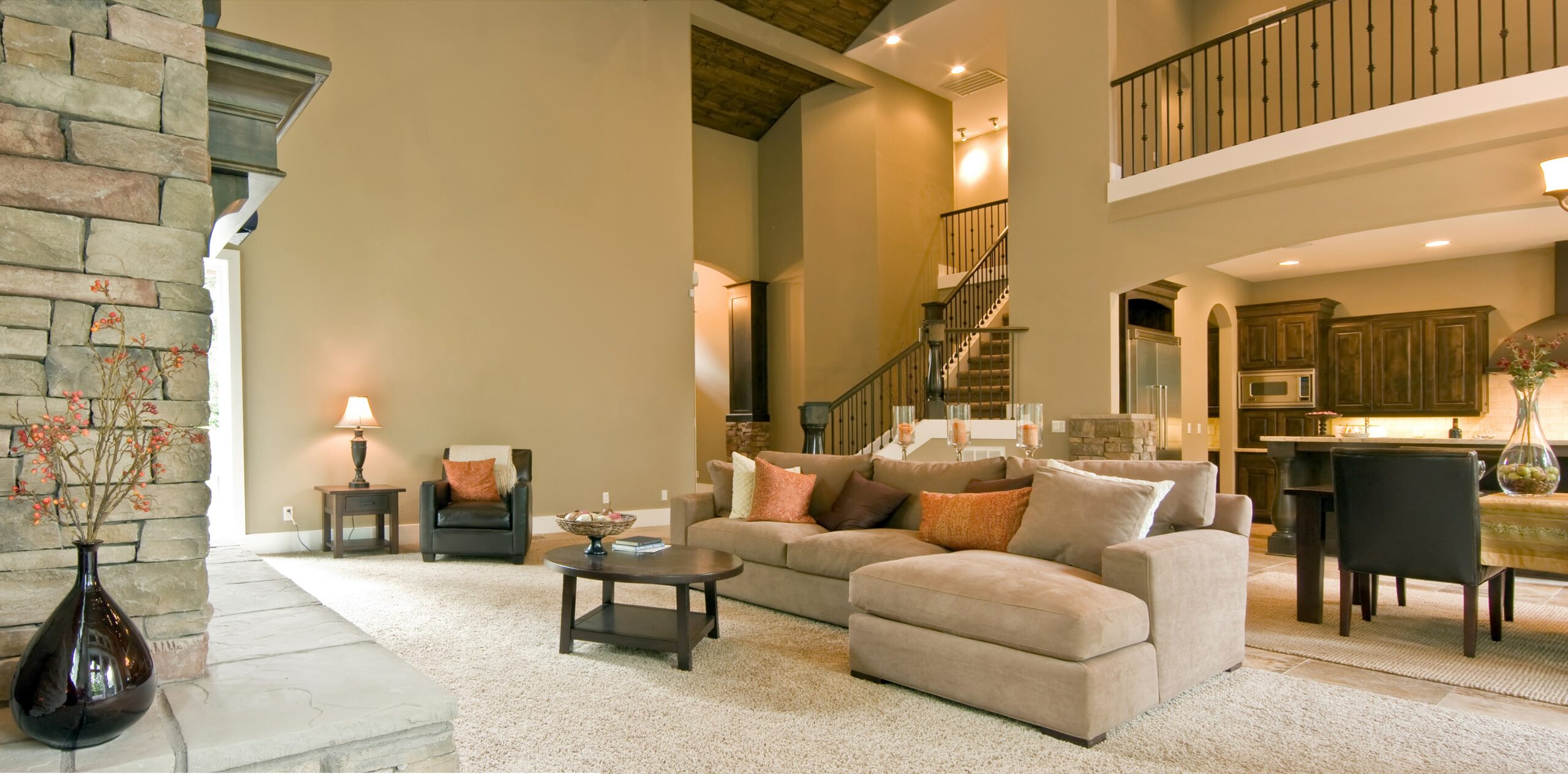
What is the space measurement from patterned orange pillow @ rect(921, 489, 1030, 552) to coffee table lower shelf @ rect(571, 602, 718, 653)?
111cm

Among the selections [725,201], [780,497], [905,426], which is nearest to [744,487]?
[780,497]

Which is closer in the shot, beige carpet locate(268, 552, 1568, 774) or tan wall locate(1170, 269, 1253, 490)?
beige carpet locate(268, 552, 1568, 774)

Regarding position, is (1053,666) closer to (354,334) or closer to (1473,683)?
(1473,683)

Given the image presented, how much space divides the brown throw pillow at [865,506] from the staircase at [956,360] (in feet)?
10.6

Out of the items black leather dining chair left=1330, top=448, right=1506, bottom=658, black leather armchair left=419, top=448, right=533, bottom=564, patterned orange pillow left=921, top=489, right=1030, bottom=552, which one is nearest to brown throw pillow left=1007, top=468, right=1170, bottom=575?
patterned orange pillow left=921, top=489, right=1030, bottom=552

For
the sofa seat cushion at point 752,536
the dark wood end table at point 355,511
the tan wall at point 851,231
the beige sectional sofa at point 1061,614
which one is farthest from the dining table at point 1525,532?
the tan wall at point 851,231

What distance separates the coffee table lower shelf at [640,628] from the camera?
3619 mm

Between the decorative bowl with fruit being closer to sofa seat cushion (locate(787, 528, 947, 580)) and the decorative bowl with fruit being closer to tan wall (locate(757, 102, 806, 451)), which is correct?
sofa seat cushion (locate(787, 528, 947, 580))

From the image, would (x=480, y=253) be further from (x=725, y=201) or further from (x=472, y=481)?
(x=725, y=201)

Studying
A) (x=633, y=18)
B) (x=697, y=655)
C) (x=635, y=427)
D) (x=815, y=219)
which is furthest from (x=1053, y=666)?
(x=815, y=219)

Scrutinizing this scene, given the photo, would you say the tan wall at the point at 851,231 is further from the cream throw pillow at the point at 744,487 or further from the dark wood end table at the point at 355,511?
the cream throw pillow at the point at 744,487

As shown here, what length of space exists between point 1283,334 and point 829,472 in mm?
6531

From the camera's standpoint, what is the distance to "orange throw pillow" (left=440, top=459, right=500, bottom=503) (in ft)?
20.9

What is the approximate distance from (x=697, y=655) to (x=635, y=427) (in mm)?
4633
